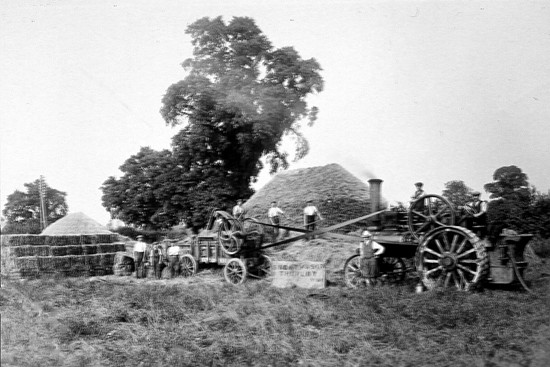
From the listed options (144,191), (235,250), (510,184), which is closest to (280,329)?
(235,250)

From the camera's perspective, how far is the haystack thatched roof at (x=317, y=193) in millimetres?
19672

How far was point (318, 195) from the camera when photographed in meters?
20.7

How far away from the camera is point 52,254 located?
16.0 m

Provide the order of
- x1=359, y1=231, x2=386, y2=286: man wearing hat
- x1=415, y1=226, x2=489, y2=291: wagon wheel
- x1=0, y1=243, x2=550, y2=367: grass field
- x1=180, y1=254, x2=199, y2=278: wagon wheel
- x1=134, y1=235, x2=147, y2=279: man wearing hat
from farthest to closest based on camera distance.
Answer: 1. x1=134, y1=235, x2=147, y2=279: man wearing hat
2. x1=180, y1=254, x2=199, y2=278: wagon wheel
3. x1=359, y1=231, x2=386, y2=286: man wearing hat
4. x1=415, y1=226, x2=489, y2=291: wagon wheel
5. x1=0, y1=243, x2=550, y2=367: grass field

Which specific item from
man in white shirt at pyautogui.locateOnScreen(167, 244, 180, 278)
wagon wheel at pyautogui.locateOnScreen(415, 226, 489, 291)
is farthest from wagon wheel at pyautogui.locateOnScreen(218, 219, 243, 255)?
wagon wheel at pyautogui.locateOnScreen(415, 226, 489, 291)

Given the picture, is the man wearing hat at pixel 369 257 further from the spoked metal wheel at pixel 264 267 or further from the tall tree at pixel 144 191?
the tall tree at pixel 144 191

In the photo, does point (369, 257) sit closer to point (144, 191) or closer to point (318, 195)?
point (318, 195)

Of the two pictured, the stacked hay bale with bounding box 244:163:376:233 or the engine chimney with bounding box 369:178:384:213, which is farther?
the stacked hay bale with bounding box 244:163:376:233

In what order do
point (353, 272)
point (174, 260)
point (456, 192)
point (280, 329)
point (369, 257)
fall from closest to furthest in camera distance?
point (280, 329)
point (369, 257)
point (353, 272)
point (174, 260)
point (456, 192)

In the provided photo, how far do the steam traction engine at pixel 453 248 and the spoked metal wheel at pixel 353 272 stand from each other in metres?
1.06

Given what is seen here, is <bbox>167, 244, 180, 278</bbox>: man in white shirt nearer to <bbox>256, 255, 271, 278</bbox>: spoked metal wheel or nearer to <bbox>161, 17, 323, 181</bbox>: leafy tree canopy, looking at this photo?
<bbox>256, 255, 271, 278</bbox>: spoked metal wheel

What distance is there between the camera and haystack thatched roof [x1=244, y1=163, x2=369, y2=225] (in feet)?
64.5

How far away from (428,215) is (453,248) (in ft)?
2.92

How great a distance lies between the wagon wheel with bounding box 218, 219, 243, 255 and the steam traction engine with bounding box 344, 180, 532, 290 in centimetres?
396
